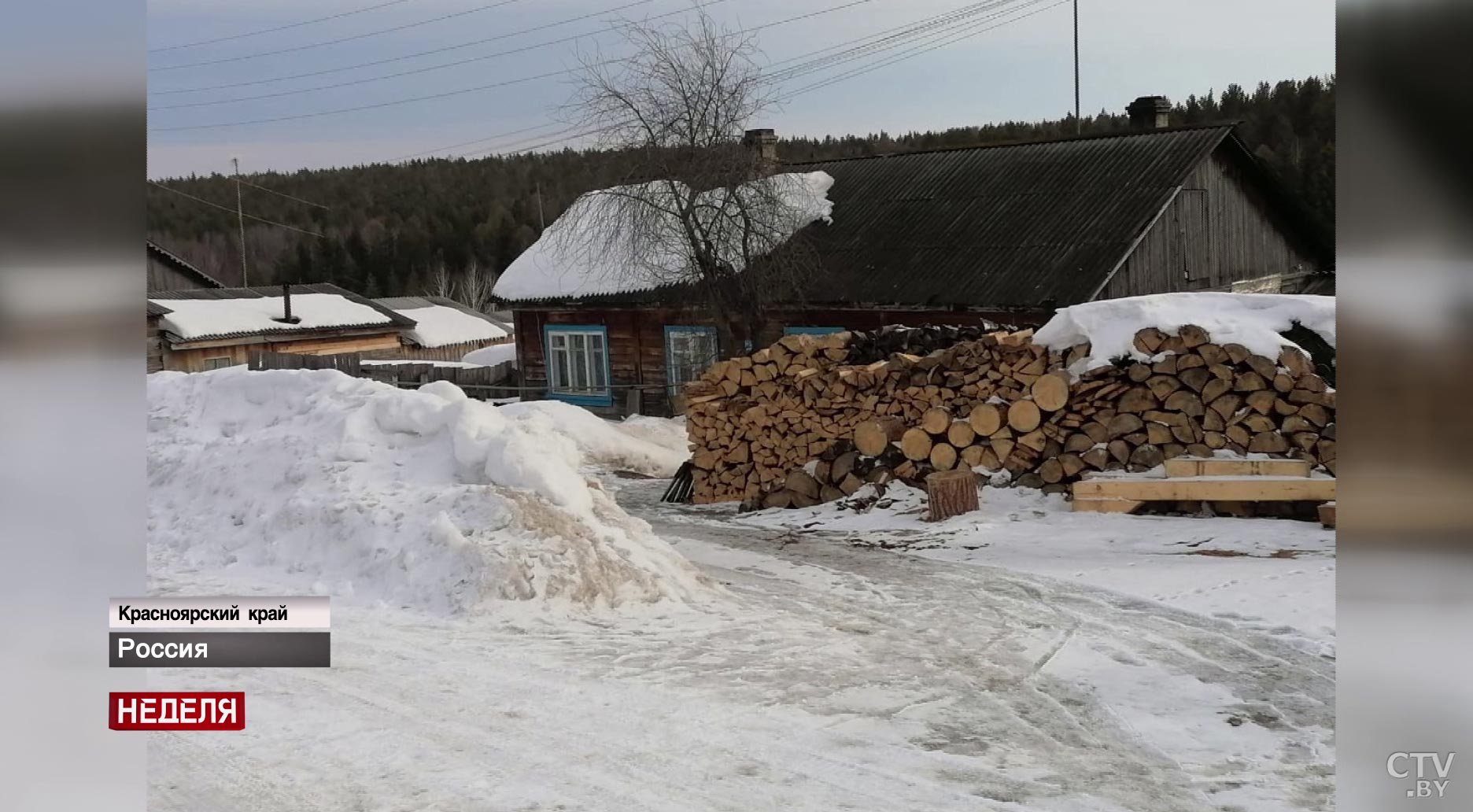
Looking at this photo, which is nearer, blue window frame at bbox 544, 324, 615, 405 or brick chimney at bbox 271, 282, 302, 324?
blue window frame at bbox 544, 324, 615, 405

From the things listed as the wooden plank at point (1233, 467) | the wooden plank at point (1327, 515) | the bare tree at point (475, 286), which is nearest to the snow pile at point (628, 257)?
the wooden plank at point (1233, 467)

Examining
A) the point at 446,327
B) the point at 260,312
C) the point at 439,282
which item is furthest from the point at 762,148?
the point at 439,282

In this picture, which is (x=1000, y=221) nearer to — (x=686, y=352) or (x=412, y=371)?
(x=686, y=352)

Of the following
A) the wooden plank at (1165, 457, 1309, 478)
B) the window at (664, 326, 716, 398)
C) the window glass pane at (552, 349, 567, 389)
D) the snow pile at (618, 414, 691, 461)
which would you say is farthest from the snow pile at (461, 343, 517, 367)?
the wooden plank at (1165, 457, 1309, 478)

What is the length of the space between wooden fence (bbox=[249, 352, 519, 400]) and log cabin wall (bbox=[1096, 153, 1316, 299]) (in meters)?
9.91

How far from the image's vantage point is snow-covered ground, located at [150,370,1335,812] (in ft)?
11.7

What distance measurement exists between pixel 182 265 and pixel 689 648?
724 inches

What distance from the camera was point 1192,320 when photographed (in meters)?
8.56

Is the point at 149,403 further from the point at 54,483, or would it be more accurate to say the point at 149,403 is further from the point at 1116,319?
the point at 1116,319

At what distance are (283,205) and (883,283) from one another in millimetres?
11363

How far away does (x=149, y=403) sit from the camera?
782 cm

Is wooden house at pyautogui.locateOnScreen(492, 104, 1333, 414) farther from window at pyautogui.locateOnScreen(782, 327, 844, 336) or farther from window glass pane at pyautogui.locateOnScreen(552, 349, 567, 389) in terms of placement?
window glass pane at pyautogui.locateOnScreen(552, 349, 567, 389)
